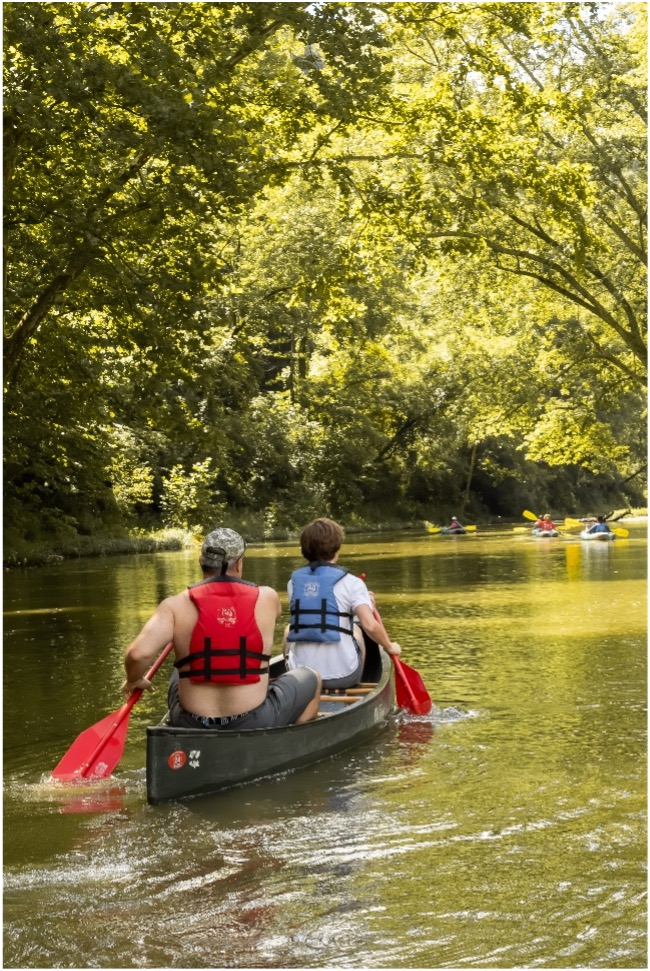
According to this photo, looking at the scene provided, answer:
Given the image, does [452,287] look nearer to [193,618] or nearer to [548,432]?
[548,432]

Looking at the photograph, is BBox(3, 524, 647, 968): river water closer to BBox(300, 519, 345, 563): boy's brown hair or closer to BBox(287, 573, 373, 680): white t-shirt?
BBox(287, 573, 373, 680): white t-shirt

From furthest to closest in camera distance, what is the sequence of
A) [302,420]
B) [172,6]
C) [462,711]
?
1. [302,420]
2. [172,6]
3. [462,711]

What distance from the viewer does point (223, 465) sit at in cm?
1772

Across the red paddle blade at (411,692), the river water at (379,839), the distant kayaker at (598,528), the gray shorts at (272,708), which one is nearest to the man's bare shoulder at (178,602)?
the gray shorts at (272,708)

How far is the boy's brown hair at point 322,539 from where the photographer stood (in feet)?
29.4

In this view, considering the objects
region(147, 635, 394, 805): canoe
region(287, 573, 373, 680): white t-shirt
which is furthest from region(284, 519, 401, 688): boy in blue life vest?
region(147, 635, 394, 805): canoe

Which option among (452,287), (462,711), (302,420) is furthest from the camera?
(302,420)

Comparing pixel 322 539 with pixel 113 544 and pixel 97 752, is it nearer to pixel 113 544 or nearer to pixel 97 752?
pixel 97 752

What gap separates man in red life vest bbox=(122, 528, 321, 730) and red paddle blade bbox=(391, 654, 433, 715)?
244cm

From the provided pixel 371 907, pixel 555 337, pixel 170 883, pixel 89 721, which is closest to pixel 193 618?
pixel 170 883

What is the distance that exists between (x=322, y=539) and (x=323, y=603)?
0.43m

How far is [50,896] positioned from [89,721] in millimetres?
4645

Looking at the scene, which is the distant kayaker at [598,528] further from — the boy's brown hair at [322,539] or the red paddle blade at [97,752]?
the red paddle blade at [97,752]

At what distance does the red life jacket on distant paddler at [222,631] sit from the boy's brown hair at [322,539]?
1722 mm
